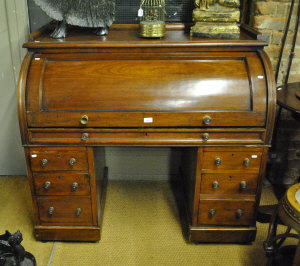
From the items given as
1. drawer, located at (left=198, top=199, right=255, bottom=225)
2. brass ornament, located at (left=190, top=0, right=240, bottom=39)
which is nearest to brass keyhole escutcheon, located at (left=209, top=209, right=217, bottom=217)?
drawer, located at (left=198, top=199, right=255, bottom=225)


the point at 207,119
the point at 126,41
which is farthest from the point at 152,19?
the point at 207,119

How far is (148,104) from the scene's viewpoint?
1.96 metres

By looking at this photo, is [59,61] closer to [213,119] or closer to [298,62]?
[213,119]

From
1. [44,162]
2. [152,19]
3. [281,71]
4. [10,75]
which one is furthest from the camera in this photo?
[10,75]

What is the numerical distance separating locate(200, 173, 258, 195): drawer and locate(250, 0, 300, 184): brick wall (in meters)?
0.49

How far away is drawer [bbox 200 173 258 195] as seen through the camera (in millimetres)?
2135

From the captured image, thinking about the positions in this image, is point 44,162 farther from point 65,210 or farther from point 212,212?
point 212,212

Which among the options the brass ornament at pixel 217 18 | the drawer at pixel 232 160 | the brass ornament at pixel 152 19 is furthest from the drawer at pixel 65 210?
the brass ornament at pixel 217 18

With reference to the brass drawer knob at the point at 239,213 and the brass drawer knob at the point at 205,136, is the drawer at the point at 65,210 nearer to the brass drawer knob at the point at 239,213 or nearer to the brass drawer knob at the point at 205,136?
the brass drawer knob at the point at 205,136

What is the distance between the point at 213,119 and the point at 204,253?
0.94 metres

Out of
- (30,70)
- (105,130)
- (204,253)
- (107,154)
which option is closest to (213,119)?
(105,130)

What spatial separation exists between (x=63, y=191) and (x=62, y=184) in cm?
5

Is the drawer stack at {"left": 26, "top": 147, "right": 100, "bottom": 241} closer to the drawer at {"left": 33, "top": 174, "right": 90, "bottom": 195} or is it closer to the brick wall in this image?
the drawer at {"left": 33, "top": 174, "right": 90, "bottom": 195}

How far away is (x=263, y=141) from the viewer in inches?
79.6
